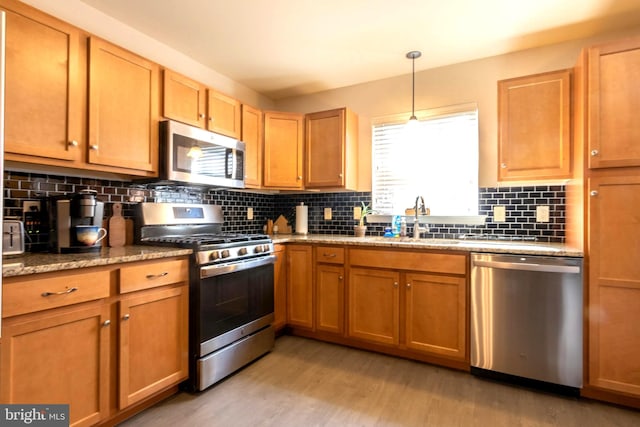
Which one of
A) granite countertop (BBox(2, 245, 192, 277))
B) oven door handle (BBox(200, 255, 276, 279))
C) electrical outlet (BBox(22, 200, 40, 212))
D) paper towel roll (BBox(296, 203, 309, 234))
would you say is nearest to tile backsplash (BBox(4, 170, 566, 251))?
electrical outlet (BBox(22, 200, 40, 212))

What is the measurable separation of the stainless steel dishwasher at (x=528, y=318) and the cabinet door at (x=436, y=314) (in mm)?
94

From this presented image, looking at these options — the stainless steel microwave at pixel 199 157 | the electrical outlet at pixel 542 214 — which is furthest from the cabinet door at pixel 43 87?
the electrical outlet at pixel 542 214

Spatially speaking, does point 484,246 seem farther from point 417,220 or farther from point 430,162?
point 430,162

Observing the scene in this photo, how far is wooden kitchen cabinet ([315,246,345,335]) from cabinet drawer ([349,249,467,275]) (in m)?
0.15

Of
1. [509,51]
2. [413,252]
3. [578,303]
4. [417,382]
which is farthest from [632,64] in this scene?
[417,382]

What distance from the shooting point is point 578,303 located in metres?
2.05

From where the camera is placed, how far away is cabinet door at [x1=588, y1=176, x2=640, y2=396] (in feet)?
6.31

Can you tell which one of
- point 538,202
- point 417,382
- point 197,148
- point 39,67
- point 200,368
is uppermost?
point 39,67

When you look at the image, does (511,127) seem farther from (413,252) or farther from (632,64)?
(413,252)

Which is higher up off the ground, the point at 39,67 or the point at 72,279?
the point at 39,67

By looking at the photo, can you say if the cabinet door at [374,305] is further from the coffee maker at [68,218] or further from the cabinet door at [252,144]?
the coffee maker at [68,218]

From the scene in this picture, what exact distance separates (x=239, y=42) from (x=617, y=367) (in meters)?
3.40

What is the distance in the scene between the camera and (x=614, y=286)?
197 cm

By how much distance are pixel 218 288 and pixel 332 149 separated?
171 cm
